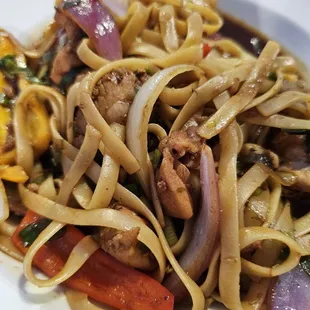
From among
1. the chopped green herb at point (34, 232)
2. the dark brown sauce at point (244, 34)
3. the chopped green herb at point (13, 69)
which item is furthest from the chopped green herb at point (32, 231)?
the dark brown sauce at point (244, 34)

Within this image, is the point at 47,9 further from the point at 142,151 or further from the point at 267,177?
the point at 267,177

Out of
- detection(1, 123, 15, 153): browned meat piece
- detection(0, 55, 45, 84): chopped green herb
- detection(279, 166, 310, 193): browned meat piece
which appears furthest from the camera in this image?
detection(0, 55, 45, 84): chopped green herb

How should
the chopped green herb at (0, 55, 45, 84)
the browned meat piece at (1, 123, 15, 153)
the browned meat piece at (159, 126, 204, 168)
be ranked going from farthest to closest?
the chopped green herb at (0, 55, 45, 84) → the browned meat piece at (1, 123, 15, 153) → the browned meat piece at (159, 126, 204, 168)

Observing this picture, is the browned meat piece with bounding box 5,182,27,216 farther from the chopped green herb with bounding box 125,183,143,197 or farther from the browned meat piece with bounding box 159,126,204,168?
the browned meat piece with bounding box 159,126,204,168

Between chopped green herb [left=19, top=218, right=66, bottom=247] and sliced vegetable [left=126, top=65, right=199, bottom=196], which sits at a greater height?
sliced vegetable [left=126, top=65, right=199, bottom=196]

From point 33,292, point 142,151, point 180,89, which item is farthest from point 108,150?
point 33,292

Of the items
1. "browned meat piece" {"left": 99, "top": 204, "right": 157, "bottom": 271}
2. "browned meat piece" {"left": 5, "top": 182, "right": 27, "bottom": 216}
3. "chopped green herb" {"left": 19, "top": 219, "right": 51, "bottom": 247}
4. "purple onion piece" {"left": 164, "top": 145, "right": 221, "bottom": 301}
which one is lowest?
"browned meat piece" {"left": 5, "top": 182, "right": 27, "bottom": 216}

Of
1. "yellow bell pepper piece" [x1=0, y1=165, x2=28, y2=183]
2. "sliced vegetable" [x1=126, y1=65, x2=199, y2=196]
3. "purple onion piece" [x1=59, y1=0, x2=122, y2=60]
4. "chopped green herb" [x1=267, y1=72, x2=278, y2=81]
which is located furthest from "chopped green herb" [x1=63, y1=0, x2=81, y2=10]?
"chopped green herb" [x1=267, y1=72, x2=278, y2=81]

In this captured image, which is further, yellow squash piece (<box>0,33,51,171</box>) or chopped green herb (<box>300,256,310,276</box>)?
yellow squash piece (<box>0,33,51,171</box>)
